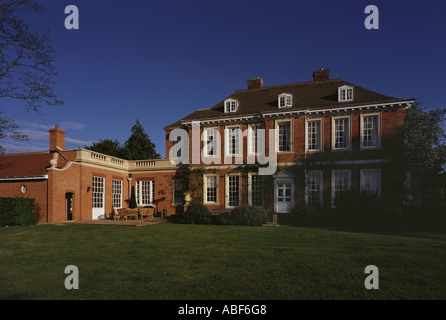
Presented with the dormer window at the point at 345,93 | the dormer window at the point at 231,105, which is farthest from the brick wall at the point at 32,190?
the dormer window at the point at 345,93

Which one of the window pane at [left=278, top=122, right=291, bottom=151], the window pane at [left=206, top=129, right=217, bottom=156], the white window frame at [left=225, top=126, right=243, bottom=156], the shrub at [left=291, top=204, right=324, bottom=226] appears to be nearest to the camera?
the shrub at [left=291, top=204, right=324, bottom=226]

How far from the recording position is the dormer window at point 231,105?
2567 cm

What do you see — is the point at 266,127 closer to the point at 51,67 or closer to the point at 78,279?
the point at 51,67

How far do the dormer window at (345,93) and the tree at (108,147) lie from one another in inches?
1423

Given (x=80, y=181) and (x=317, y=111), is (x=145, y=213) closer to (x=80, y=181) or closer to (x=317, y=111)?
(x=80, y=181)

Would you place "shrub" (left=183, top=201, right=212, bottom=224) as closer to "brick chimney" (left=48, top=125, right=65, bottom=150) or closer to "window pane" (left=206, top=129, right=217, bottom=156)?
"window pane" (left=206, top=129, right=217, bottom=156)

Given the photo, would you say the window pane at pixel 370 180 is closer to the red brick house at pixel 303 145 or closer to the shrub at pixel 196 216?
the red brick house at pixel 303 145

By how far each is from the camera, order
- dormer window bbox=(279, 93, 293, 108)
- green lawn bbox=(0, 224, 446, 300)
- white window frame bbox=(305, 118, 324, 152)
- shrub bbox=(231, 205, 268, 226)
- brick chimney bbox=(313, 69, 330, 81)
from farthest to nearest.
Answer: brick chimney bbox=(313, 69, 330, 81)
dormer window bbox=(279, 93, 293, 108)
white window frame bbox=(305, 118, 324, 152)
shrub bbox=(231, 205, 268, 226)
green lawn bbox=(0, 224, 446, 300)

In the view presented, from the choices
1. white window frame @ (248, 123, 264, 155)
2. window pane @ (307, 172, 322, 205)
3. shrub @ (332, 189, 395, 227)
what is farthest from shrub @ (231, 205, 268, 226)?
white window frame @ (248, 123, 264, 155)

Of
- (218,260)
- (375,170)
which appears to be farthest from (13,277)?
(375,170)

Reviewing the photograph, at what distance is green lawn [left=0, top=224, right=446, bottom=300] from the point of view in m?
5.43

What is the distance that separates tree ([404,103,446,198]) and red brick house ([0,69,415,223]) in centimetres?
1345

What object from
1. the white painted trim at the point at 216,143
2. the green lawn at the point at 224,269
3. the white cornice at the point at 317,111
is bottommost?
the green lawn at the point at 224,269
